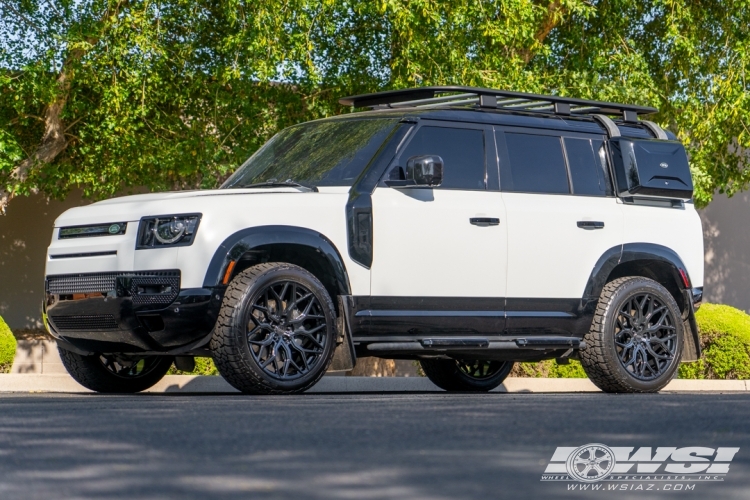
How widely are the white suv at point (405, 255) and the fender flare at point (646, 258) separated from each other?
0.01 m

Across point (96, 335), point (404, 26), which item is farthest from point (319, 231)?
point (404, 26)

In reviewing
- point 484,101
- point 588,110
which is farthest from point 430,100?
point 588,110

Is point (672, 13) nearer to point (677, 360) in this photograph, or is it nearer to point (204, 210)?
point (677, 360)

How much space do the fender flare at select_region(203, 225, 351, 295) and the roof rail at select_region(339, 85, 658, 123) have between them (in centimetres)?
182

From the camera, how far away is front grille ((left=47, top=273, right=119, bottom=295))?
8.19m

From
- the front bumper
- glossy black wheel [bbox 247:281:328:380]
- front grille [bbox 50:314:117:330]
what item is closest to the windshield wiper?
glossy black wheel [bbox 247:281:328:380]

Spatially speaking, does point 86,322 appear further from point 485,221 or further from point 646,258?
point 646,258

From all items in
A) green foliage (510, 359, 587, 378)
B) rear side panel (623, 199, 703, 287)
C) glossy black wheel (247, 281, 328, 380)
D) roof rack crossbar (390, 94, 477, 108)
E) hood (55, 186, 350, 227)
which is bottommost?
green foliage (510, 359, 587, 378)

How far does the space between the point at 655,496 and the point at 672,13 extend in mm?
12779

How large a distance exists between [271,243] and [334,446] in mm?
3394

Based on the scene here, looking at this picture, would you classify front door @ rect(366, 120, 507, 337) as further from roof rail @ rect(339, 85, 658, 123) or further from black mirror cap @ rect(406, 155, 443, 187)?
roof rail @ rect(339, 85, 658, 123)

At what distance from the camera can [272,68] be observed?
45.8ft

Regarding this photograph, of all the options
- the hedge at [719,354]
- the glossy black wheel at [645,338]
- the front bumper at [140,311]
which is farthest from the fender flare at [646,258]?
the hedge at [719,354]

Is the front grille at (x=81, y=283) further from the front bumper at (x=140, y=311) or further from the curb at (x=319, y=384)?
the curb at (x=319, y=384)
